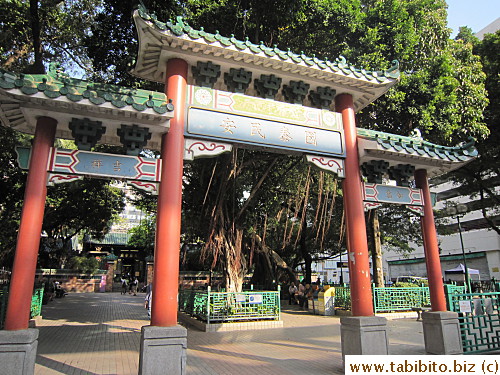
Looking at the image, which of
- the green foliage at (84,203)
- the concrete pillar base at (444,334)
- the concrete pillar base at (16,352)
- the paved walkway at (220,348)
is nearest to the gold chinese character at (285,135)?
the paved walkway at (220,348)

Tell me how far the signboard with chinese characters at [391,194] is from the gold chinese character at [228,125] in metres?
2.84

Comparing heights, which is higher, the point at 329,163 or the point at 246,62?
the point at 246,62

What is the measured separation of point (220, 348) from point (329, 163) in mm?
4836

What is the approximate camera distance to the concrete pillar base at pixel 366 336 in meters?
5.65

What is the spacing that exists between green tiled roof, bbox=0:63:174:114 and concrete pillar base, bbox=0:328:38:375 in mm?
3176

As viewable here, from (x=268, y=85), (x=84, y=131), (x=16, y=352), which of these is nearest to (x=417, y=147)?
(x=268, y=85)

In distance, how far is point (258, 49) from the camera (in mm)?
5996

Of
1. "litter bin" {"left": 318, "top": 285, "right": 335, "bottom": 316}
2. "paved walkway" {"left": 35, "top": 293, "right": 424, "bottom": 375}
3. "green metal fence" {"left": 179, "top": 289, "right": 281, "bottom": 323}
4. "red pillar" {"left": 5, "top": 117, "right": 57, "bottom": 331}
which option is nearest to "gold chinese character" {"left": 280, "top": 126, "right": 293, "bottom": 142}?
"red pillar" {"left": 5, "top": 117, "right": 57, "bottom": 331}

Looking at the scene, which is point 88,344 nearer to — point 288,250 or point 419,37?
point 419,37

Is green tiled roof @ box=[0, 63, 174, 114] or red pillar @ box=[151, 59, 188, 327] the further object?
red pillar @ box=[151, 59, 188, 327]

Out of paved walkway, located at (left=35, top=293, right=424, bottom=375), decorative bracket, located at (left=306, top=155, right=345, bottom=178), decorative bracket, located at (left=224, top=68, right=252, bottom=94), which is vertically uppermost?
decorative bracket, located at (left=224, top=68, right=252, bottom=94)

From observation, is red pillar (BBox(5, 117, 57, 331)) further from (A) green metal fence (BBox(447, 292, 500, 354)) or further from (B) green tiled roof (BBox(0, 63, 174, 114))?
(A) green metal fence (BBox(447, 292, 500, 354))

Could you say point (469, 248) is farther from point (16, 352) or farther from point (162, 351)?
point (16, 352)

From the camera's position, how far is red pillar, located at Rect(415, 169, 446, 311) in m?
6.97
